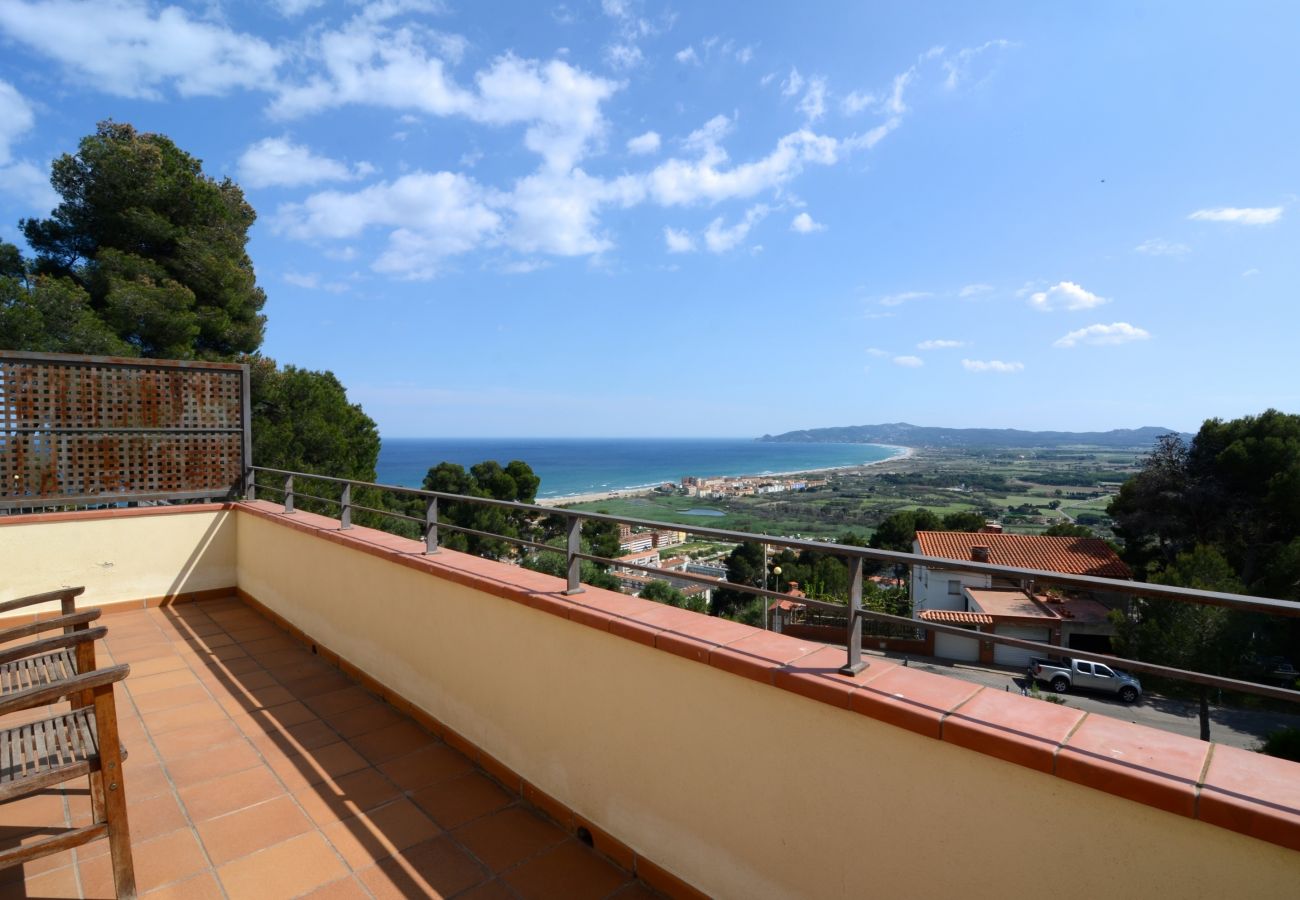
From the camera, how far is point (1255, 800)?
103 centimetres

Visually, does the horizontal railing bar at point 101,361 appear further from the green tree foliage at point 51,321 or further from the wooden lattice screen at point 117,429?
the green tree foliage at point 51,321

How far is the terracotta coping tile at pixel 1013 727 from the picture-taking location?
4.04 ft

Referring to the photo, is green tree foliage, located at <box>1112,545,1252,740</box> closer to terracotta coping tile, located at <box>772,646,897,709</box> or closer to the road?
the road

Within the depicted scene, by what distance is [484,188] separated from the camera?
11.3 m

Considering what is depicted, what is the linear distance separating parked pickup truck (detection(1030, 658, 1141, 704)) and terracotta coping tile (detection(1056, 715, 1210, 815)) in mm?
492

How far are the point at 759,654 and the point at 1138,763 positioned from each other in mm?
884

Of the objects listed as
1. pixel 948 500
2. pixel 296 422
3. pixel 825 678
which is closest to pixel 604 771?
pixel 825 678

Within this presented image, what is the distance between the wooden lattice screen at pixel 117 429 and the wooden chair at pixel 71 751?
157 inches

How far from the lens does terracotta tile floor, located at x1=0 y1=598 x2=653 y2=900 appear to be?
2061 millimetres

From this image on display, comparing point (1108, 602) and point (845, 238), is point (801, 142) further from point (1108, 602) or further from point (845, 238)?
point (1108, 602)

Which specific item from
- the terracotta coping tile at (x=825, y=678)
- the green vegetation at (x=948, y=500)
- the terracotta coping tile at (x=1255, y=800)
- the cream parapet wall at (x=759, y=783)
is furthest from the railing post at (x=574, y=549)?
the green vegetation at (x=948, y=500)

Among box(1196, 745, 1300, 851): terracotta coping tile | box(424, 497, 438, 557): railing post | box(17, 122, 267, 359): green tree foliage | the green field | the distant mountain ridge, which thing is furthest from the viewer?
the distant mountain ridge

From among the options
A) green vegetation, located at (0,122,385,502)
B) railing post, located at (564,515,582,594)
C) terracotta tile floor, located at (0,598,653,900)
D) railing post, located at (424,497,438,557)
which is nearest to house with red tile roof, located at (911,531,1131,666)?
railing post, located at (564,515,582,594)

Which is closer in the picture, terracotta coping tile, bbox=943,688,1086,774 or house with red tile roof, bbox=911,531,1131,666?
terracotta coping tile, bbox=943,688,1086,774
